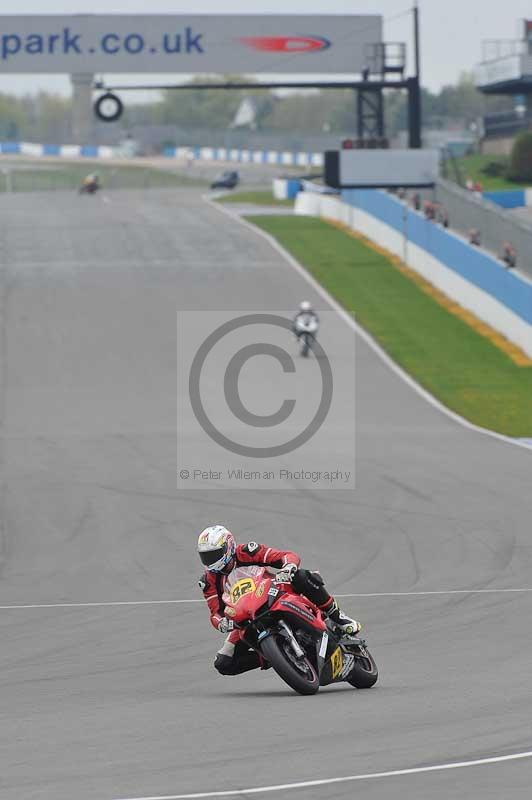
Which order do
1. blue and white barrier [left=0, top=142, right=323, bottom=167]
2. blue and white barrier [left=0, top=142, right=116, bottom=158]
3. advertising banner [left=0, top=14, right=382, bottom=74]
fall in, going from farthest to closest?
blue and white barrier [left=0, top=142, right=116, bottom=158], blue and white barrier [left=0, top=142, right=323, bottom=167], advertising banner [left=0, top=14, right=382, bottom=74]

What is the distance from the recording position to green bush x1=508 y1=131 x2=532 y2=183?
67.2m

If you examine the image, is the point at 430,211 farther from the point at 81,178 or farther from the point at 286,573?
the point at 81,178

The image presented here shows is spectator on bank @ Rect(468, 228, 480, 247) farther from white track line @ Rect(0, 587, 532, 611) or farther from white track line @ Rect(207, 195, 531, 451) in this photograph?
white track line @ Rect(0, 587, 532, 611)

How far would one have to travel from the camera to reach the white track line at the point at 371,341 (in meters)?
27.3

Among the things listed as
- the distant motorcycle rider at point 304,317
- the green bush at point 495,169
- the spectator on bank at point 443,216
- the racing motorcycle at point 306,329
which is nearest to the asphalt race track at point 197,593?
the racing motorcycle at point 306,329

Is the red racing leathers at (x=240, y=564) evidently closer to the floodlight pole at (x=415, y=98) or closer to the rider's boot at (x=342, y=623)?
the rider's boot at (x=342, y=623)

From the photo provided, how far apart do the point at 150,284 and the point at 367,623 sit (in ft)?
110

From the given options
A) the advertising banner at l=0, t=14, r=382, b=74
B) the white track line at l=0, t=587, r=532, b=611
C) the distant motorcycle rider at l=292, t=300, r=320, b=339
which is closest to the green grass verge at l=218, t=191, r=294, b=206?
the advertising banner at l=0, t=14, r=382, b=74

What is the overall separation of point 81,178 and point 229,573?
90.5 metres

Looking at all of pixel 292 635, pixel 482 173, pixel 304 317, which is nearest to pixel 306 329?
pixel 304 317

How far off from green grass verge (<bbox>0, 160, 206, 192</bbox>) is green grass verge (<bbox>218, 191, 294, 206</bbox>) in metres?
10.6

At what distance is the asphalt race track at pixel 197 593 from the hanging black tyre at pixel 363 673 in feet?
0.27

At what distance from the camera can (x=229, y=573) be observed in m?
10.0

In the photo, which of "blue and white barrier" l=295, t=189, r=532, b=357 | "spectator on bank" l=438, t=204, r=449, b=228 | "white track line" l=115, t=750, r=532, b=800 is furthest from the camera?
"spectator on bank" l=438, t=204, r=449, b=228
